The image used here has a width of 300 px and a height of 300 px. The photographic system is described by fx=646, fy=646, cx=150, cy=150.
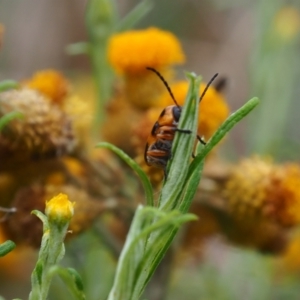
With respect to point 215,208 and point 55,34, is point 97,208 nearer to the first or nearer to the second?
point 215,208

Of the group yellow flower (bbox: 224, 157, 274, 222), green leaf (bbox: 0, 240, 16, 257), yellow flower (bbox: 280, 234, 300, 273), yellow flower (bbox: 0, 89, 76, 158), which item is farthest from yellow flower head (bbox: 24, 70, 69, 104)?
yellow flower (bbox: 280, 234, 300, 273)

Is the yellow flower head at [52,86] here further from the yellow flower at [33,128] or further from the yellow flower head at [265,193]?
the yellow flower head at [265,193]

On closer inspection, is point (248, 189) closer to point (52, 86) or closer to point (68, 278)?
point (52, 86)

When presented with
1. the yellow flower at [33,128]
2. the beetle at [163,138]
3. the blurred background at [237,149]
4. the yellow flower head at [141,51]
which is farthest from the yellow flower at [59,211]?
the yellow flower head at [141,51]

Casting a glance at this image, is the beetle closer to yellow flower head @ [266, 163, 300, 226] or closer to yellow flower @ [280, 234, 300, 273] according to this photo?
yellow flower head @ [266, 163, 300, 226]

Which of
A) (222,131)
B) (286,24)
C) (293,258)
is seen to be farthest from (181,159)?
(286,24)

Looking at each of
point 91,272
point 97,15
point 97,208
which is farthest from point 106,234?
point 97,15
